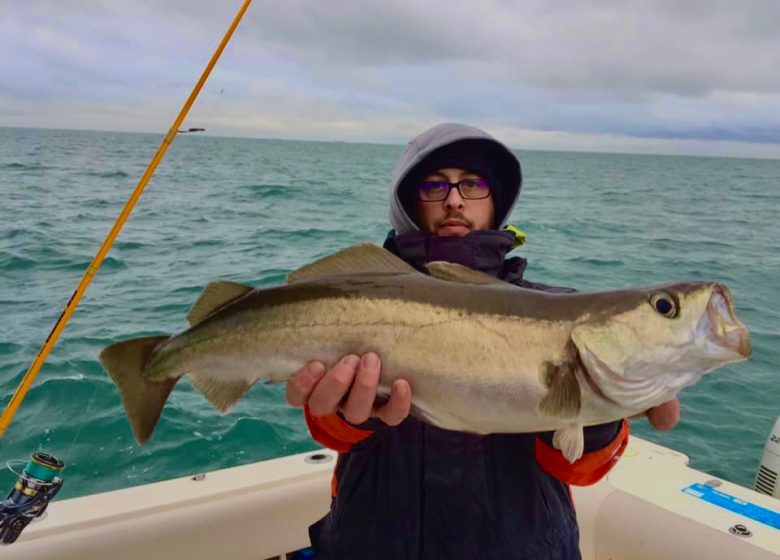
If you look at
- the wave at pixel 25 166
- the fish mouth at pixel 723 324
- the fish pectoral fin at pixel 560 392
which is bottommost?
the wave at pixel 25 166

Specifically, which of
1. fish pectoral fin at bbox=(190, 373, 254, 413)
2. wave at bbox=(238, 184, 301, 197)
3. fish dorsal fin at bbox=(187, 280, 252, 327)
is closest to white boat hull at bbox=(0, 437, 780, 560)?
fish pectoral fin at bbox=(190, 373, 254, 413)

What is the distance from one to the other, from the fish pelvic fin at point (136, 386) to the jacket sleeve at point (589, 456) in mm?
1586

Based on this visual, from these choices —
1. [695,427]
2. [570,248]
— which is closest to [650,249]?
[570,248]

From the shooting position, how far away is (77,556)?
333cm

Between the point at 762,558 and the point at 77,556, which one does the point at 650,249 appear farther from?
the point at 77,556

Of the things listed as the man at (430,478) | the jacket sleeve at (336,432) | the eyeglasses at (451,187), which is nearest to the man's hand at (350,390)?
the man at (430,478)

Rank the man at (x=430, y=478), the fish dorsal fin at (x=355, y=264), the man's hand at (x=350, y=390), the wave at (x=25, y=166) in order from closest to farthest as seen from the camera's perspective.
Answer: the man's hand at (x=350, y=390), the man at (x=430, y=478), the fish dorsal fin at (x=355, y=264), the wave at (x=25, y=166)

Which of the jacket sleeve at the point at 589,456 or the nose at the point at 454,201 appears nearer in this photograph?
the jacket sleeve at the point at 589,456

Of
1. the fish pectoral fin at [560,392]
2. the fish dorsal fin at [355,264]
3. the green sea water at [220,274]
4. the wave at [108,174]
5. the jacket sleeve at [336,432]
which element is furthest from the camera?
the wave at [108,174]

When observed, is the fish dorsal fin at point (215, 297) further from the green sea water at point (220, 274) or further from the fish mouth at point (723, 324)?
the green sea water at point (220, 274)

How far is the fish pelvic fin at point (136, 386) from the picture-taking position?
2.60 meters

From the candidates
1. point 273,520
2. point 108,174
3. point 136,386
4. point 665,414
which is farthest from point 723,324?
point 108,174

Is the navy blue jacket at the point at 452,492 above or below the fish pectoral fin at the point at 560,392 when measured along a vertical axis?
below

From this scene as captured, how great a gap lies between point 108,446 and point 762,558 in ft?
19.7
